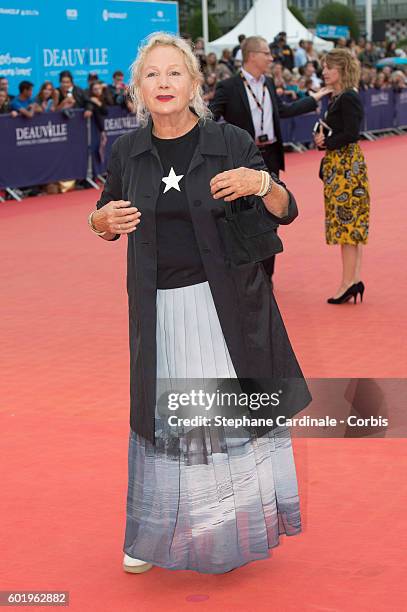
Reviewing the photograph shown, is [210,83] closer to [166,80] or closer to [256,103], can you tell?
[256,103]

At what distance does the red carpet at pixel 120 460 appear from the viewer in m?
4.43

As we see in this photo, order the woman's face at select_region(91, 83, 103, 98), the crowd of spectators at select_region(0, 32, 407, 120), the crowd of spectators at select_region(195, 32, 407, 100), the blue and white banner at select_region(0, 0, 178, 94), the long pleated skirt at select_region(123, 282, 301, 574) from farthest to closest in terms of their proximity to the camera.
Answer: the crowd of spectators at select_region(195, 32, 407, 100) < the blue and white banner at select_region(0, 0, 178, 94) < the woman's face at select_region(91, 83, 103, 98) < the crowd of spectators at select_region(0, 32, 407, 120) < the long pleated skirt at select_region(123, 282, 301, 574)

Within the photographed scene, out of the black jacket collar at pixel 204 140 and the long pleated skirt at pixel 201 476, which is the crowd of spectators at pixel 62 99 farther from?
the long pleated skirt at pixel 201 476

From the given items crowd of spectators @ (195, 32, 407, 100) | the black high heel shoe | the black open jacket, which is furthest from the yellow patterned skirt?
crowd of spectators @ (195, 32, 407, 100)

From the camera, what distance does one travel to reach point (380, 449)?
6.06m

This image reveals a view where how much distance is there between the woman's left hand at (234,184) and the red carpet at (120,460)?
1.48 meters

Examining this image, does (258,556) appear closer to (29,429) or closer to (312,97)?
(29,429)

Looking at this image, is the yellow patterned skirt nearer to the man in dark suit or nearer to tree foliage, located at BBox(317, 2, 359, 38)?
the man in dark suit

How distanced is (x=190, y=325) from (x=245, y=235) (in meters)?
0.40

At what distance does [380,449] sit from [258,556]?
1840mm

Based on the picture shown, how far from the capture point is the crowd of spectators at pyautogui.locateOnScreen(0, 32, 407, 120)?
18.6 metres

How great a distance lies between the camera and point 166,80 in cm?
413

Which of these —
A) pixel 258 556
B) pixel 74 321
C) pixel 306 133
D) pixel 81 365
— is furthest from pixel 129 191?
pixel 306 133

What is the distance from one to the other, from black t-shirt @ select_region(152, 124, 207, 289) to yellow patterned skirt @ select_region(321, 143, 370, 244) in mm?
5392
